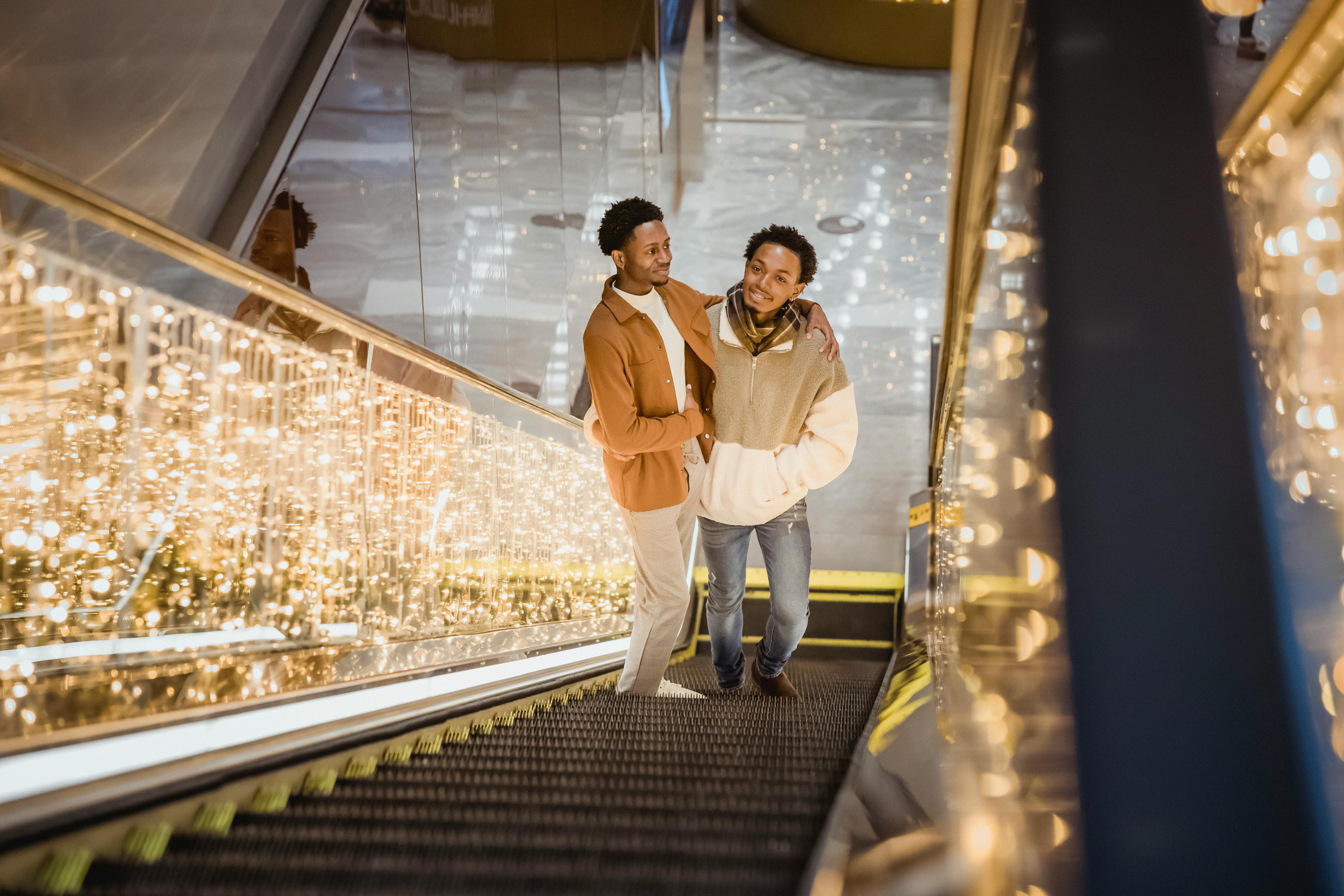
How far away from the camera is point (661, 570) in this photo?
3.23 meters

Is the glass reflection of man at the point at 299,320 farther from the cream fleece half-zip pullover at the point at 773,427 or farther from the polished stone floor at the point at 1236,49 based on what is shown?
the polished stone floor at the point at 1236,49

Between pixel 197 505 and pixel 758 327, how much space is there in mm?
1907

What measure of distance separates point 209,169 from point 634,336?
1977 millimetres

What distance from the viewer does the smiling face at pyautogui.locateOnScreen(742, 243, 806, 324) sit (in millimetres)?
3158

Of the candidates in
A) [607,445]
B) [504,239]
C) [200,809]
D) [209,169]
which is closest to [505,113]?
[504,239]

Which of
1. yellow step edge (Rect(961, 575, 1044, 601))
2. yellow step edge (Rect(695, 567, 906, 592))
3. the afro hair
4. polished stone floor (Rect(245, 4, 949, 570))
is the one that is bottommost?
yellow step edge (Rect(695, 567, 906, 592))

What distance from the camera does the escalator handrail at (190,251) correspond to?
5.02 feet

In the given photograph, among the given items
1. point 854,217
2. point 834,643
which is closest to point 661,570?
point 834,643

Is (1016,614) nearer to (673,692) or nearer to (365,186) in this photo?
(673,692)

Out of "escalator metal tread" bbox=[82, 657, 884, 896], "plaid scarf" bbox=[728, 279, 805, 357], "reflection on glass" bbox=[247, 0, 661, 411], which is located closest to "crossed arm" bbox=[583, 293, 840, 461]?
"plaid scarf" bbox=[728, 279, 805, 357]

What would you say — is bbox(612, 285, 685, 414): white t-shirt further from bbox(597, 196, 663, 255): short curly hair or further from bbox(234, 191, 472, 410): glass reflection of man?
bbox(234, 191, 472, 410): glass reflection of man

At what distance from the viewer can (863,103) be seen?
1002 cm

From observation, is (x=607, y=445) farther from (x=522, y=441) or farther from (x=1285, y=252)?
(x=1285, y=252)

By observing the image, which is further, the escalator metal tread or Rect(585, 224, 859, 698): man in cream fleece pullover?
Rect(585, 224, 859, 698): man in cream fleece pullover
